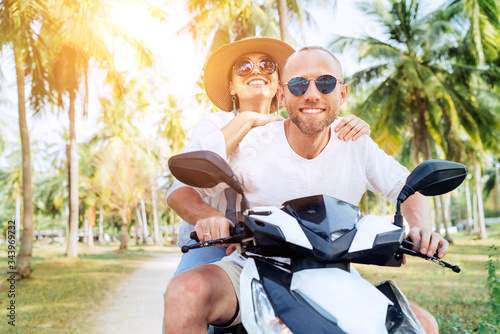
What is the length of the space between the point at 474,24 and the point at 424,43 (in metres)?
4.39

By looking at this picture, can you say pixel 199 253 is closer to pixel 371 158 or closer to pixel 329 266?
pixel 371 158

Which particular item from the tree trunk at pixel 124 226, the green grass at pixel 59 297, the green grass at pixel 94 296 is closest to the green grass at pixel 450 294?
the green grass at pixel 94 296

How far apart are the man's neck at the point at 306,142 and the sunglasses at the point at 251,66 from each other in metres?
1.26

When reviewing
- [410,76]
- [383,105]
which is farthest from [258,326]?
[383,105]

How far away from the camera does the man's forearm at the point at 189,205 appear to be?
1.83 m

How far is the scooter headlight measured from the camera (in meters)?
1.13

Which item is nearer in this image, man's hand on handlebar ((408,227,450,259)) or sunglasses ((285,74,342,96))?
man's hand on handlebar ((408,227,450,259))

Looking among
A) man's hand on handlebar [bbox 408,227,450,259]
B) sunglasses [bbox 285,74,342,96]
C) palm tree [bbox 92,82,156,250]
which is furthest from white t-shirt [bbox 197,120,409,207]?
palm tree [bbox 92,82,156,250]

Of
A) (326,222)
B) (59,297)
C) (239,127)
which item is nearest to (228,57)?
(239,127)

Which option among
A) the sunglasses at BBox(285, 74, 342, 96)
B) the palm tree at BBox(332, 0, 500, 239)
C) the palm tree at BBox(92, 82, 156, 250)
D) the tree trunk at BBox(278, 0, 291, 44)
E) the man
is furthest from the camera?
the palm tree at BBox(92, 82, 156, 250)

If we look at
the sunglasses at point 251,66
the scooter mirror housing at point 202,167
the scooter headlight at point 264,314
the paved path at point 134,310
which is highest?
the sunglasses at point 251,66

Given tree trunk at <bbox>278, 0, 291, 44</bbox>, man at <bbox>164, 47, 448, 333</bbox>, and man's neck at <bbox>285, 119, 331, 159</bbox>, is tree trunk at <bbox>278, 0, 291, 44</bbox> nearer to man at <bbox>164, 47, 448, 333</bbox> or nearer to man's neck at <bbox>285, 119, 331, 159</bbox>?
man at <bbox>164, 47, 448, 333</bbox>

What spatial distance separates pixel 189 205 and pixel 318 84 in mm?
740

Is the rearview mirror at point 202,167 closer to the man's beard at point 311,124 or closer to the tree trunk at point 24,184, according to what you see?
the man's beard at point 311,124
